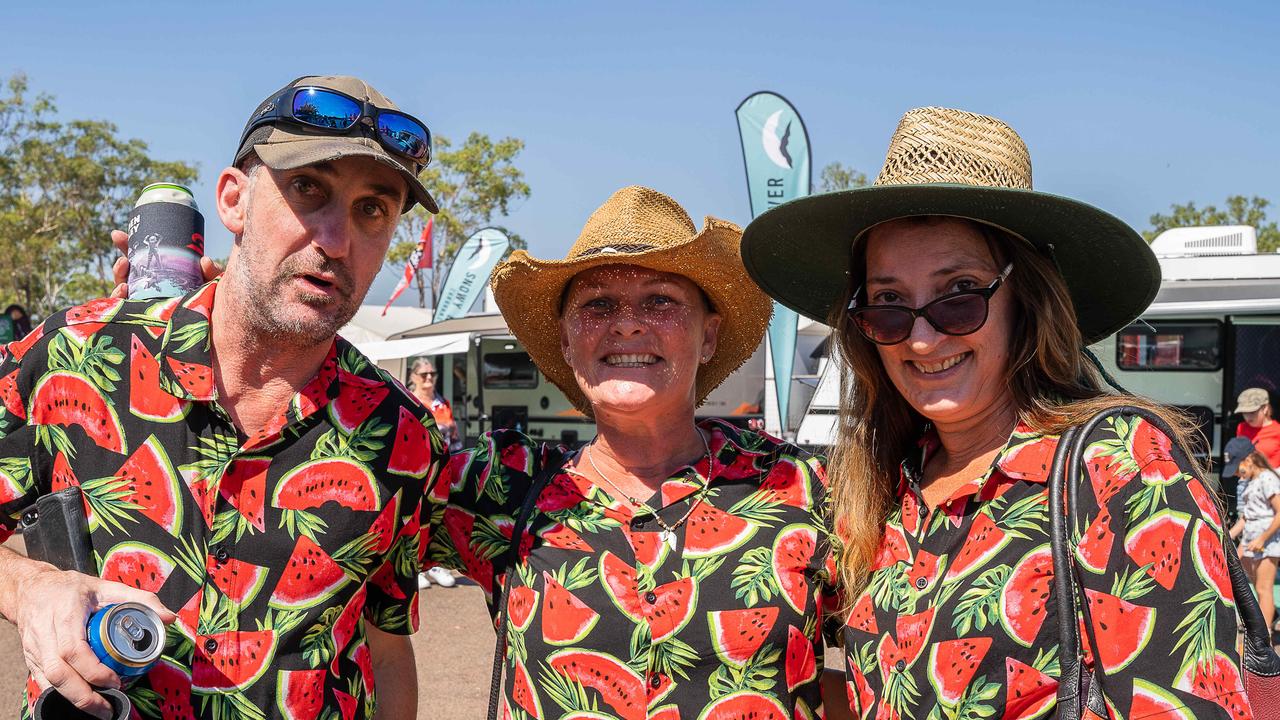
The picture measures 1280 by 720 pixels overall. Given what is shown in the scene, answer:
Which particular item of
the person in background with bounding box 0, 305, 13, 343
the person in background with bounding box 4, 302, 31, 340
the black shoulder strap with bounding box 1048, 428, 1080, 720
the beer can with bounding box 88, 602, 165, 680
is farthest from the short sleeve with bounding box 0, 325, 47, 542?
the person in background with bounding box 4, 302, 31, 340

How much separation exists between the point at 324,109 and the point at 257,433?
716 mm

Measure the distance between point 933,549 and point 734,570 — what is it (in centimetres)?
49

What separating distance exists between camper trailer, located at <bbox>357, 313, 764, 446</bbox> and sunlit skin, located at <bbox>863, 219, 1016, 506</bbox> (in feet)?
40.2

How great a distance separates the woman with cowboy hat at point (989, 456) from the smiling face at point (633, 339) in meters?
0.28

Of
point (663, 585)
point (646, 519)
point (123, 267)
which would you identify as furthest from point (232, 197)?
point (663, 585)

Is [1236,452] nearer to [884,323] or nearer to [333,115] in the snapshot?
[884,323]

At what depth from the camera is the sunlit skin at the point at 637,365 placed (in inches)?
94.2

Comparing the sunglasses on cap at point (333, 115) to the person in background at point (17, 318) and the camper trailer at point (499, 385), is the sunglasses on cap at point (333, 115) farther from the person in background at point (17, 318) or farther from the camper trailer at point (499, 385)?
the camper trailer at point (499, 385)

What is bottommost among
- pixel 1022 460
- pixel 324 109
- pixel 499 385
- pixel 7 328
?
pixel 499 385

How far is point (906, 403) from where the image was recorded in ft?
7.47

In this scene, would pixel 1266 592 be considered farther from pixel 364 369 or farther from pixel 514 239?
pixel 514 239

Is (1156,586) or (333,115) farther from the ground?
(333,115)

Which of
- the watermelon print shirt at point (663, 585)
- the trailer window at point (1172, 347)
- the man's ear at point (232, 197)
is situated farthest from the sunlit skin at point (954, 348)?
the trailer window at point (1172, 347)

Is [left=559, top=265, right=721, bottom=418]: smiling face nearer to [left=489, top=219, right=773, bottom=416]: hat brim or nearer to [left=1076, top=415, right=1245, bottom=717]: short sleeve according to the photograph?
[left=489, top=219, right=773, bottom=416]: hat brim
